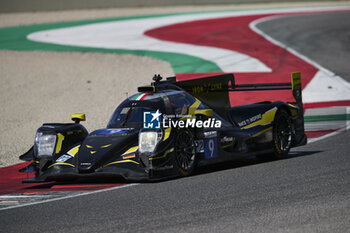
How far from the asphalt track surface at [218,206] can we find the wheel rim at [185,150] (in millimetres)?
229

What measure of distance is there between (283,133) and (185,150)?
270 centimetres

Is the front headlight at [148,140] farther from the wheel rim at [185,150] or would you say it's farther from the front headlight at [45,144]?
the front headlight at [45,144]

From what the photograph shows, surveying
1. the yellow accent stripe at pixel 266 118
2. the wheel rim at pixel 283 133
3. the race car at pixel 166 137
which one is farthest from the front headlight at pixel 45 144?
the wheel rim at pixel 283 133

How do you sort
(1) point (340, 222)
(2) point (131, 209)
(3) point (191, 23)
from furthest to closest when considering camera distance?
(3) point (191, 23) < (2) point (131, 209) < (1) point (340, 222)

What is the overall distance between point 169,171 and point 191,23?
19.8 m

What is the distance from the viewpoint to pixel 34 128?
47.4 feet

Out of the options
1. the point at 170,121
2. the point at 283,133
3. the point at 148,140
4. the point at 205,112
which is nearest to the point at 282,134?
the point at 283,133

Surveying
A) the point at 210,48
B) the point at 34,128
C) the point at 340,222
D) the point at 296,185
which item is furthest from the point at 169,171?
the point at 210,48

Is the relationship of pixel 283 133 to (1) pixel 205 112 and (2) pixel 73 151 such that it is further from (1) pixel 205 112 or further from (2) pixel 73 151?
(2) pixel 73 151

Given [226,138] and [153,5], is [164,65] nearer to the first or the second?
[226,138]

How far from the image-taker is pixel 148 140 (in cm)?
859

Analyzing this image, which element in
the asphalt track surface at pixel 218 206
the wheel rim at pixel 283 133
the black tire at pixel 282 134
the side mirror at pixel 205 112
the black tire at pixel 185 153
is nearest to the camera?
the asphalt track surface at pixel 218 206

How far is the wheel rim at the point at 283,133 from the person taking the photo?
1095cm

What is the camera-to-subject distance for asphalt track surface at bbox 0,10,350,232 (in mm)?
6145
